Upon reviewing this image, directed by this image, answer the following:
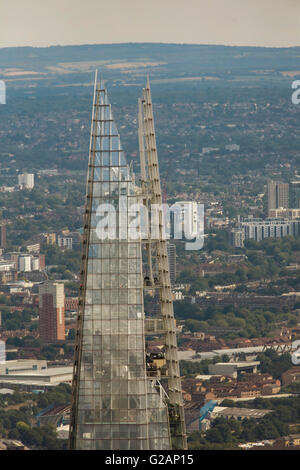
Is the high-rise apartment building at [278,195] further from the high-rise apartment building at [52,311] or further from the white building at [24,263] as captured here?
the high-rise apartment building at [52,311]

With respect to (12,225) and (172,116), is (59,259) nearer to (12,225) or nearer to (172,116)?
(12,225)

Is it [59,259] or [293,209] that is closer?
[59,259]

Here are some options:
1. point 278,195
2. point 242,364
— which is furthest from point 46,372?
point 278,195

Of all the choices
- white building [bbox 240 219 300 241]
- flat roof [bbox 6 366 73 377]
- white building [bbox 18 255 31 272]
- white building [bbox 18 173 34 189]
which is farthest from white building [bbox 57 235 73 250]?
flat roof [bbox 6 366 73 377]

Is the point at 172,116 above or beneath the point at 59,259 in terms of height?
above

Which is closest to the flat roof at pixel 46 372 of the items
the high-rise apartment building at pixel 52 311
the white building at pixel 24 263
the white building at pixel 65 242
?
the high-rise apartment building at pixel 52 311

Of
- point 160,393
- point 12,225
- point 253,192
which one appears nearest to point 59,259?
point 12,225
